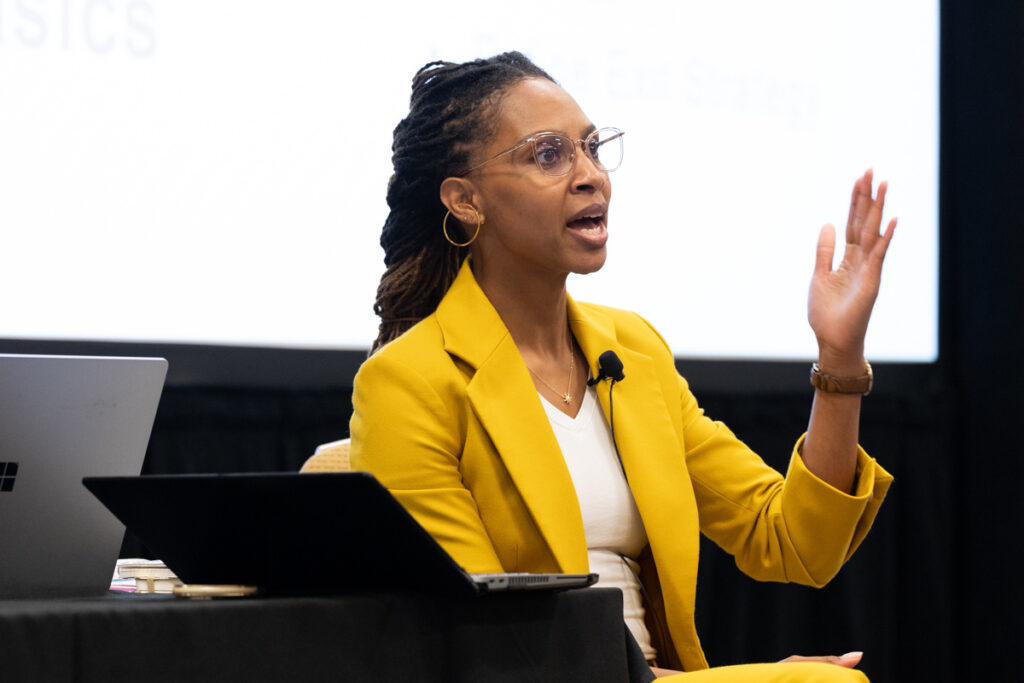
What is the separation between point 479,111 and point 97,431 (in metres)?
0.85

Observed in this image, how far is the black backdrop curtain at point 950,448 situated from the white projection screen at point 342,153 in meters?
0.24

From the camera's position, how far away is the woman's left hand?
1.50m

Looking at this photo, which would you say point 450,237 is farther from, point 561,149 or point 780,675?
point 780,675

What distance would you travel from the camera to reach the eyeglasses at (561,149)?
1.59m

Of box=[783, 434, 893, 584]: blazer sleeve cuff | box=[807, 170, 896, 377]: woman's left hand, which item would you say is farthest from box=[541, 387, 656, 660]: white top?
box=[807, 170, 896, 377]: woman's left hand

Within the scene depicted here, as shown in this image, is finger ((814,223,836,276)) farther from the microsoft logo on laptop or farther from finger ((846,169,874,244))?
the microsoft logo on laptop

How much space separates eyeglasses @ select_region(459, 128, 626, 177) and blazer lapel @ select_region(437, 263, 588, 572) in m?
0.22

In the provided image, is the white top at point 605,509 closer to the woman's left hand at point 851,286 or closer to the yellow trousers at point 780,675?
the woman's left hand at point 851,286

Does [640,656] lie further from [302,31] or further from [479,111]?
[302,31]

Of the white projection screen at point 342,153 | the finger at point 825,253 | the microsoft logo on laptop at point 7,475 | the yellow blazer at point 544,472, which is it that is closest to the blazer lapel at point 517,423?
the yellow blazer at point 544,472

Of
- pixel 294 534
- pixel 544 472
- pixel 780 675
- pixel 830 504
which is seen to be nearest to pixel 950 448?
pixel 830 504

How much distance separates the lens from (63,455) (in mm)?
999

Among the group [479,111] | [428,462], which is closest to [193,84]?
[479,111]

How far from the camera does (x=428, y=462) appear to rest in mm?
1424
